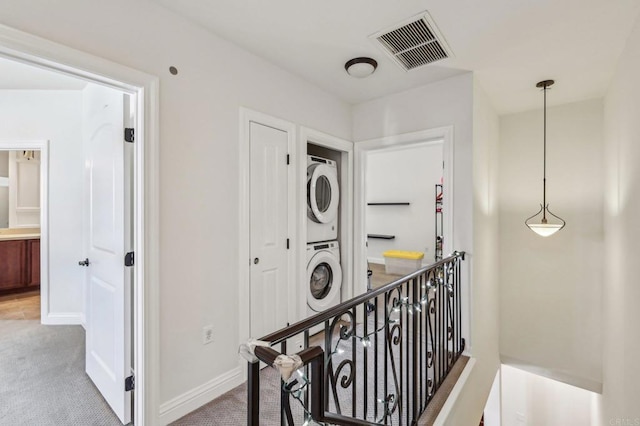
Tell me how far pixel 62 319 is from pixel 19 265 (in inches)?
71.9

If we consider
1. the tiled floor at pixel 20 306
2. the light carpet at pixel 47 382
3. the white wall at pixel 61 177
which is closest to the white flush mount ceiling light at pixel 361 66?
the light carpet at pixel 47 382

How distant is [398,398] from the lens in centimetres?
163

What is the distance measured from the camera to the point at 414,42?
208cm

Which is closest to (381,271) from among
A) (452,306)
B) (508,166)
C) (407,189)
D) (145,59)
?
(407,189)

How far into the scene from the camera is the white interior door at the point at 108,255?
1.74 meters

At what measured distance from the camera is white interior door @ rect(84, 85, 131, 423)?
68.5 inches

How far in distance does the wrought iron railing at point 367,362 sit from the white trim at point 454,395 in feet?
0.32

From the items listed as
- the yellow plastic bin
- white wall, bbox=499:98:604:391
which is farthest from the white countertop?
white wall, bbox=499:98:604:391

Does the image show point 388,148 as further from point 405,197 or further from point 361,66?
point 405,197

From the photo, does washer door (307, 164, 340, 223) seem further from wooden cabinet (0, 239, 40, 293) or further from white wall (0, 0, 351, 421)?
wooden cabinet (0, 239, 40, 293)

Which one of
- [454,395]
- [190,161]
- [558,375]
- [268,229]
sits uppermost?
[190,161]

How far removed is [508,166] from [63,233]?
5.43 m

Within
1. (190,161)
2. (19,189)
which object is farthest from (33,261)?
(190,161)

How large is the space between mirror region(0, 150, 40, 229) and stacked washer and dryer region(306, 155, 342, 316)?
17.4ft
